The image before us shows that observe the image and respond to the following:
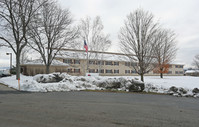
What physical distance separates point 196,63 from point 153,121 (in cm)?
8181

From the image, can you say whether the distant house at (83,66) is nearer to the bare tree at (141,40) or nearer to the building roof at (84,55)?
the building roof at (84,55)

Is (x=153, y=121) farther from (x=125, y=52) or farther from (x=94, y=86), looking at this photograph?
(x=125, y=52)

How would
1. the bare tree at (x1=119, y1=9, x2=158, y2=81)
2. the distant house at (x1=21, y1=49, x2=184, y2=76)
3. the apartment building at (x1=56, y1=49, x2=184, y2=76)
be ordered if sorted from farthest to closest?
the apartment building at (x1=56, y1=49, x2=184, y2=76)
the distant house at (x1=21, y1=49, x2=184, y2=76)
the bare tree at (x1=119, y1=9, x2=158, y2=81)

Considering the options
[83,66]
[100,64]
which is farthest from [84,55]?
[83,66]

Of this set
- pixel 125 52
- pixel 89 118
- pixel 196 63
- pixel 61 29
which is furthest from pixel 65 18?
pixel 196 63

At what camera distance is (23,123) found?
15.1 feet

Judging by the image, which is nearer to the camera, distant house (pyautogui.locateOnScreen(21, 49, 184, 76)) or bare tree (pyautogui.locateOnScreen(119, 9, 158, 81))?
bare tree (pyautogui.locateOnScreen(119, 9, 158, 81))

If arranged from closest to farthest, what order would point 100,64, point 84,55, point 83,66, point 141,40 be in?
point 141,40
point 84,55
point 100,64
point 83,66

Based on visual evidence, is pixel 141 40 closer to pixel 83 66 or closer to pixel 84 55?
pixel 84 55

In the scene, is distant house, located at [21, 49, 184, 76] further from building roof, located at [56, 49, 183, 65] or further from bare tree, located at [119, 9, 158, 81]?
bare tree, located at [119, 9, 158, 81]

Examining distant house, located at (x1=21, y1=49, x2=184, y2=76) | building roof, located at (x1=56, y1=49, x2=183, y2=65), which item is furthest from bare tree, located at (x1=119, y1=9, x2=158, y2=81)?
distant house, located at (x1=21, y1=49, x2=184, y2=76)

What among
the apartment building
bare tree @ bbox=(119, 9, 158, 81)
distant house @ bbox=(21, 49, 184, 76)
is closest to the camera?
bare tree @ bbox=(119, 9, 158, 81)

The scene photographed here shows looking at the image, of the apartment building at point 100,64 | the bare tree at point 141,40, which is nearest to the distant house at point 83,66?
the apartment building at point 100,64

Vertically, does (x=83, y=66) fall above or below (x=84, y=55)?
below
